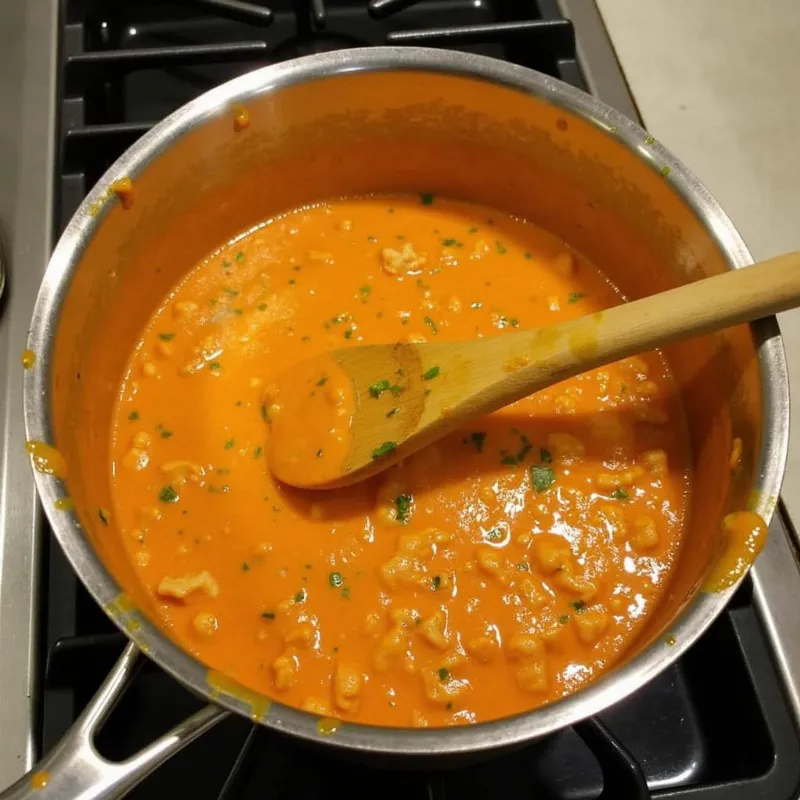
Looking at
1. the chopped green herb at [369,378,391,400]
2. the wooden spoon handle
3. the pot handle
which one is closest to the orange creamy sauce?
the chopped green herb at [369,378,391,400]

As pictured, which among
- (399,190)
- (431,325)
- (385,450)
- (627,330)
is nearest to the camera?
(627,330)

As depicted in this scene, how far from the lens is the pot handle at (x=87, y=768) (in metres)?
0.98

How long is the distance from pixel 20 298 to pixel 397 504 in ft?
3.10

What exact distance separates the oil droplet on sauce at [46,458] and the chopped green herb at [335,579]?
21.9 inches

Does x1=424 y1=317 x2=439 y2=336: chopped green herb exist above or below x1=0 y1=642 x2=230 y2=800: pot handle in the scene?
above

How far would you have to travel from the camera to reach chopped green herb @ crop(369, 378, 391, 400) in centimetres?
156

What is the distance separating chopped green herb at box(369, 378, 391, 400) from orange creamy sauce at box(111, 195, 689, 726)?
150 millimetres

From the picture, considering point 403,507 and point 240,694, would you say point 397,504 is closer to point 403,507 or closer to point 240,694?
point 403,507

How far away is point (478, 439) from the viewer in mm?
1694

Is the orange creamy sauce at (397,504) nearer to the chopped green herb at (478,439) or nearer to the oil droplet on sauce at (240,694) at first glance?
the chopped green herb at (478,439)

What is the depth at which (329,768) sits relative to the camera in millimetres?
1414

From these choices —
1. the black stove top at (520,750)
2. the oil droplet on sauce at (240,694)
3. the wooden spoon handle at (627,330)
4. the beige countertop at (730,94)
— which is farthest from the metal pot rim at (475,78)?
the beige countertop at (730,94)

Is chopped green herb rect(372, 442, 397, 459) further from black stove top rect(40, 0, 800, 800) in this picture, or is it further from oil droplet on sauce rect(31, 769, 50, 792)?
oil droplet on sauce rect(31, 769, 50, 792)

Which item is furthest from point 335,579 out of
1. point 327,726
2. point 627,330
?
point 627,330
